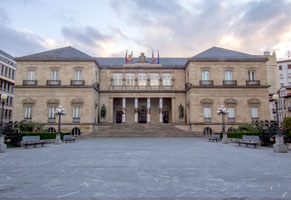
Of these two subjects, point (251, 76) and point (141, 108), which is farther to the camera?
point (141, 108)

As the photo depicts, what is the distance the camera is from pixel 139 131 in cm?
3191

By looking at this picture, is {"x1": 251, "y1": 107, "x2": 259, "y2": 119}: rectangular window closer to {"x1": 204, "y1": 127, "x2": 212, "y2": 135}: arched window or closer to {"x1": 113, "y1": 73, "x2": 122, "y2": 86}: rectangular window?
{"x1": 204, "y1": 127, "x2": 212, "y2": 135}: arched window

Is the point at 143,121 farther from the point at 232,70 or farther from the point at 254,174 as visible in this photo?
the point at 254,174

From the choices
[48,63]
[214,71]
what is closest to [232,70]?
[214,71]

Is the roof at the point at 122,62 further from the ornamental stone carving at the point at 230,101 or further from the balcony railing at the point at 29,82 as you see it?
the balcony railing at the point at 29,82

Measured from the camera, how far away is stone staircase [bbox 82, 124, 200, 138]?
30.6 metres

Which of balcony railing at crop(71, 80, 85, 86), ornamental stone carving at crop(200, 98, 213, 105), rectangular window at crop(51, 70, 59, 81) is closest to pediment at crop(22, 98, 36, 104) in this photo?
rectangular window at crop(51, 70, 59, 81)

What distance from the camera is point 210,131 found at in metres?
32.9

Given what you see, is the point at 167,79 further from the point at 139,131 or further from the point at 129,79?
the point at 139,131

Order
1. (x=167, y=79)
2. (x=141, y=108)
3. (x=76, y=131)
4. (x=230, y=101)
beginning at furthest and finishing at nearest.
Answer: (x=141, y=108)
(x=167, y=79)
(x=230, y=101)
(x=76, y=131)

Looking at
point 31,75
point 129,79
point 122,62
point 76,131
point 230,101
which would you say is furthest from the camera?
point 122,62

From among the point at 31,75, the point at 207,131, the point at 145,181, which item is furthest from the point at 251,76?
the point at 31,75

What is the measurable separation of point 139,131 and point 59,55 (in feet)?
54.5

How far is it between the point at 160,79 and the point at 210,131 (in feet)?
38.5
